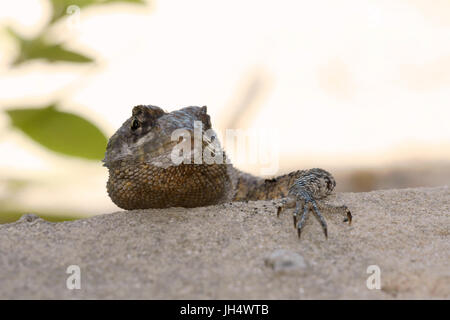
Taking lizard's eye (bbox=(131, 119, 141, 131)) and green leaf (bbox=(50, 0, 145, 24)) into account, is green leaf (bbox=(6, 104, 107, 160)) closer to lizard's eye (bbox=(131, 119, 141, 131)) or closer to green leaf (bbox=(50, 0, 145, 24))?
green leaf (bbox=(50, 0, 145, 24))

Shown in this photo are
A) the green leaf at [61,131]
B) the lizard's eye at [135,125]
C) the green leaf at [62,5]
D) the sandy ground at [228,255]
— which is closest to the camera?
the sandy ground at [228,255]

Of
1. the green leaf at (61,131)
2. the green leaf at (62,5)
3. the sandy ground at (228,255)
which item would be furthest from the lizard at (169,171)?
the green leaf at (62,5)

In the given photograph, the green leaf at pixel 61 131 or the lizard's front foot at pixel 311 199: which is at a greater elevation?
the green leaf at pixel 61 131

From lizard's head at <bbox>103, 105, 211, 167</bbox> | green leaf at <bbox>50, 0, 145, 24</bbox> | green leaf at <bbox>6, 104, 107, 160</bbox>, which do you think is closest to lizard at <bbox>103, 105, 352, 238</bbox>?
lizard's head at <bbox>103, 105, 211, 167</bbox>

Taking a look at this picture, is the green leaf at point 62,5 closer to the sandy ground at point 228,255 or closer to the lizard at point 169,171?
the lizard at point 169,171


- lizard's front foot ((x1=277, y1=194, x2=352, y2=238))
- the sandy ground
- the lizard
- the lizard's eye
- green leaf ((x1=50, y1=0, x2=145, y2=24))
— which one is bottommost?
the sandy ground

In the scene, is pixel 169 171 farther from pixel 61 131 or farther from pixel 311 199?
pixel 311 199
